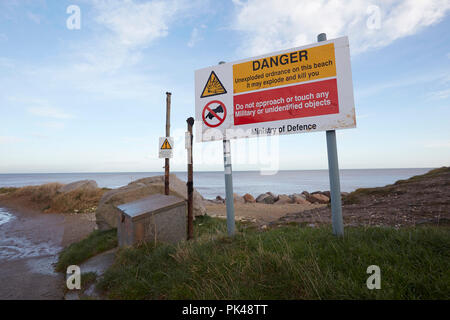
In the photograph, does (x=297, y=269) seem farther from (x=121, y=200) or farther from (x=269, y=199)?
(x=269, y=199)

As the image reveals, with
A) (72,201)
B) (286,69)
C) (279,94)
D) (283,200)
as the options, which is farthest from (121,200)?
(283,200)

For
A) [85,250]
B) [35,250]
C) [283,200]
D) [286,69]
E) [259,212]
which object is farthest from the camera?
[283,200]

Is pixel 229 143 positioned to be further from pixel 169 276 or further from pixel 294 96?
pixel 169 276

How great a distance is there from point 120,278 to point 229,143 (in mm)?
2941

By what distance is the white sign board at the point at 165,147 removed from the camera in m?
8.17

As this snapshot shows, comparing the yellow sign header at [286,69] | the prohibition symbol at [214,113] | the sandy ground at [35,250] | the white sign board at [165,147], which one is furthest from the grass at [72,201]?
the yellow sign header at [286,69]

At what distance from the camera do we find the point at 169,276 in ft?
10.9

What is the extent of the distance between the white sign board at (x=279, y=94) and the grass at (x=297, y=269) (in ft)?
5.85

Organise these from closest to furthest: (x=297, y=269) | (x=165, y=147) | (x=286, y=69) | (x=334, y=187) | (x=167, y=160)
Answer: (x=297, y=269) < (x=334, y=187) < (x=286, y=69) < (x=165, y=147) < (x=167, y=160)

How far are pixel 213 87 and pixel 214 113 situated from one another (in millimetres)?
536

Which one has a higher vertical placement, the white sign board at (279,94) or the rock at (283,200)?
the white sign board at (279,94)

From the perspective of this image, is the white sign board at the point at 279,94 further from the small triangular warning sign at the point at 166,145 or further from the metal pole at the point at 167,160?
the metal pole at the point at 167,160

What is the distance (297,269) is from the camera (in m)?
2.71

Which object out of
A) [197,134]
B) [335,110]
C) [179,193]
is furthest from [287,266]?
[179,193]
